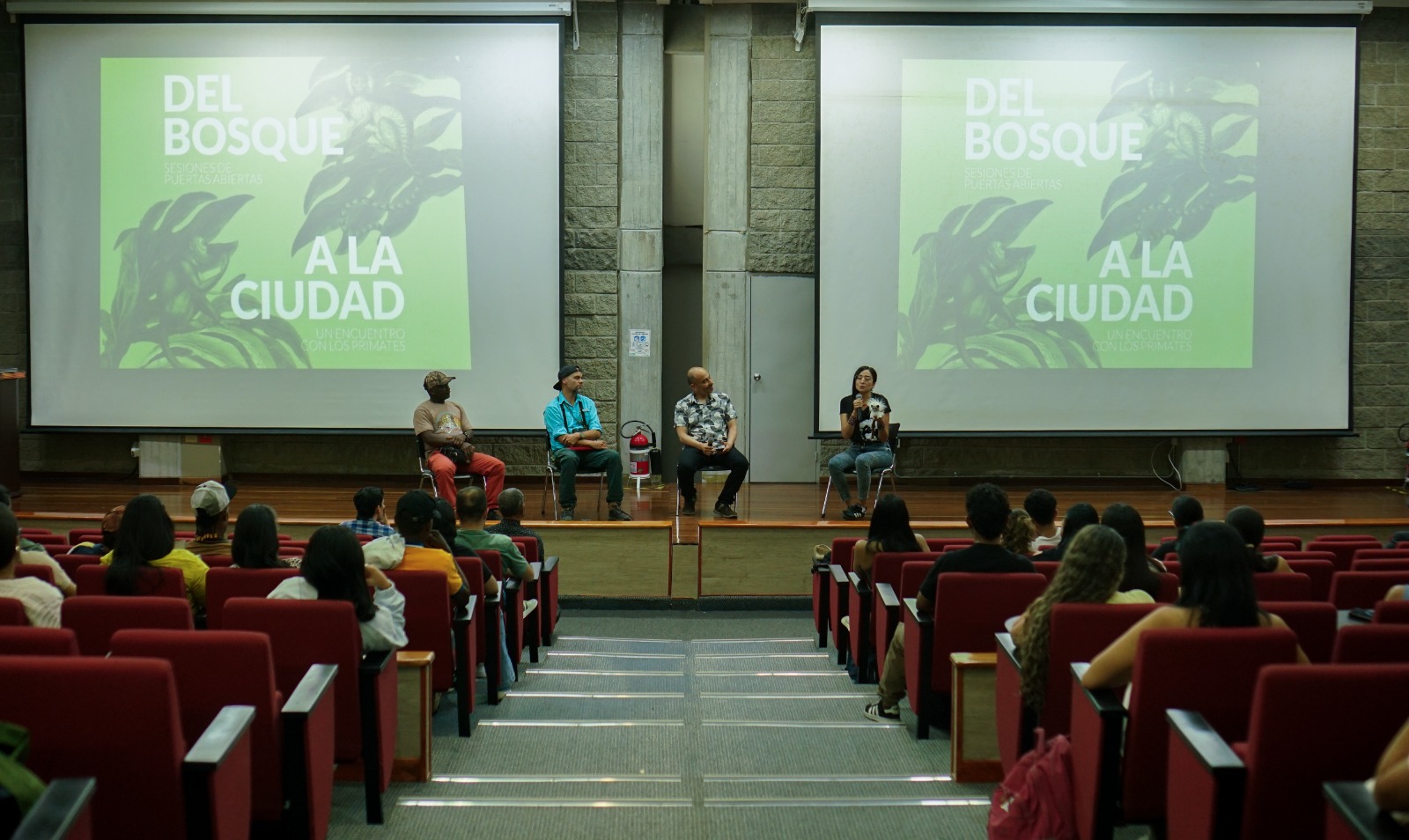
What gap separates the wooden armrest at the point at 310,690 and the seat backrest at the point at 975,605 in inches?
69.6

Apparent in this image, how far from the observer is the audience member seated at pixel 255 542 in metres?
3.38

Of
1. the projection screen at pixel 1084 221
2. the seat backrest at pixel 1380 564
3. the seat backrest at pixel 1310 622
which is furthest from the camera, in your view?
the projection screen at pixel 1084 221

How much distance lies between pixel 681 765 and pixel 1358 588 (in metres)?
2.31

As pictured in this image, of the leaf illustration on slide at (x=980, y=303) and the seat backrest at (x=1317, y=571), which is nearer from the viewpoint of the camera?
the seat backrest at (x=1317, y=571)

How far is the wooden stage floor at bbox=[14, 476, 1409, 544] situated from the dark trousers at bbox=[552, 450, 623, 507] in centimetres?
18

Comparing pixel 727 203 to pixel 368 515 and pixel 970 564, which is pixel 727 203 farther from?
pixel 970 564

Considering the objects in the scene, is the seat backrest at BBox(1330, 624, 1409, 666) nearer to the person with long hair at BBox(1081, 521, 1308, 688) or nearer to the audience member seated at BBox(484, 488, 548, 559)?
the person with long hair at BBox(1081, 521, 1308, 688)

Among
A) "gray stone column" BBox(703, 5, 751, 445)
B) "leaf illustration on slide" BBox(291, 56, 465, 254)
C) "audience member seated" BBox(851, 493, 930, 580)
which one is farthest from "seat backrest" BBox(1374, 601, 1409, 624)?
"leaf illustration on slide" BBox(291, 56, 465, 254)

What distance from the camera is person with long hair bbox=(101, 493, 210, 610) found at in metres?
3.26

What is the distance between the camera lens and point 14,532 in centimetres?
295

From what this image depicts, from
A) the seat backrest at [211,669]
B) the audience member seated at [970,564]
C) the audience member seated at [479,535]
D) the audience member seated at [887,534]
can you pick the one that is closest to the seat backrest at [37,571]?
the seat backrest at [211,669]

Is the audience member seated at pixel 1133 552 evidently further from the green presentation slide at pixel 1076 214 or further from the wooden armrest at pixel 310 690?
the green presentation slide at pixel 1076 214

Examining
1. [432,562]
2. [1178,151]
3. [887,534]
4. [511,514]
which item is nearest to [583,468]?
[511,514]

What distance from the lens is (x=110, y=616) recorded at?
8.69 feet
